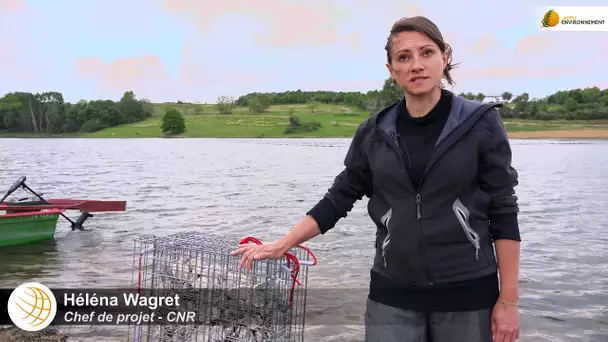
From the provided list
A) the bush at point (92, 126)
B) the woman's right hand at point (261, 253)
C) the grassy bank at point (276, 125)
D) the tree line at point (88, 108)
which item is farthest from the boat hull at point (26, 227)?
the bush at point (92, 126)

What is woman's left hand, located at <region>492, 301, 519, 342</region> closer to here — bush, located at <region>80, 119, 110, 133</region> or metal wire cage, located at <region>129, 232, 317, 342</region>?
metal wire cage, located at <region>129, 232, 317, 342</region>

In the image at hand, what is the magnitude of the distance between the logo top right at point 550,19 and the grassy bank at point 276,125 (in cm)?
9406

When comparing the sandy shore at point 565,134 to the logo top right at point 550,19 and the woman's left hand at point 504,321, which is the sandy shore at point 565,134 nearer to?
the logo top right at point 550,19

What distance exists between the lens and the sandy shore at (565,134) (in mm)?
121625

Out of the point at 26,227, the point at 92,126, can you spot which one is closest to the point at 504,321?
the point at 26,227

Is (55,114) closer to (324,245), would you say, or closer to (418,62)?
(324,245)

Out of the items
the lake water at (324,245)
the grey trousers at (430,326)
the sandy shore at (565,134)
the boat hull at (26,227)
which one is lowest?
the sandy shore at (565,134)

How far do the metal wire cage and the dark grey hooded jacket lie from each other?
144cm

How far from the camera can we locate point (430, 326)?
3002 mm

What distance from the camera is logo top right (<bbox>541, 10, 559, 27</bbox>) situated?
2675cm

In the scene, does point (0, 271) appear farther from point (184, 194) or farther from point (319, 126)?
point (319, 126)

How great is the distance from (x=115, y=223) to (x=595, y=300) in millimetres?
15675

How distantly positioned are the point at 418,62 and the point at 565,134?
449ft

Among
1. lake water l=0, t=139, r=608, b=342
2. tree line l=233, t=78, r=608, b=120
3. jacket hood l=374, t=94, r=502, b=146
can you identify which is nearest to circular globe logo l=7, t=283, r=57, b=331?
lake water l=0, t=139, r=608, b=342
